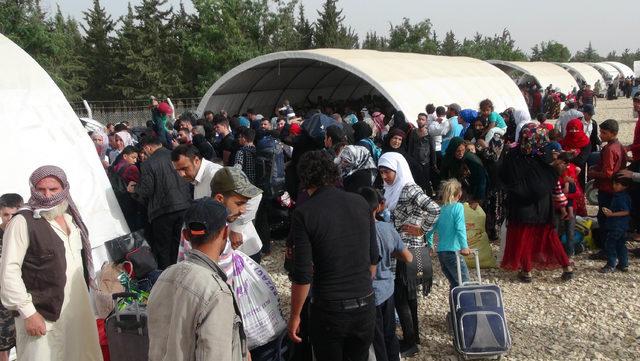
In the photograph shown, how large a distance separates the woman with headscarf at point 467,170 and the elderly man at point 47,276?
509cm

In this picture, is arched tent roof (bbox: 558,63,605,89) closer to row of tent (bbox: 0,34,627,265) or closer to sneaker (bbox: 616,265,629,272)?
row of tent (bbox: 0,34,627,265)

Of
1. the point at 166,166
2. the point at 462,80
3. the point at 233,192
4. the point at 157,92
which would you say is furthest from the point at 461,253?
the point at 157,92

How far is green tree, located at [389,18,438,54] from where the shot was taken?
55.7 m

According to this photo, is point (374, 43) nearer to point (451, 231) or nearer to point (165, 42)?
point (165, 42)

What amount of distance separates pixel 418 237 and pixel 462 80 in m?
16.0

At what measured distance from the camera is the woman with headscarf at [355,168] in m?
5.68

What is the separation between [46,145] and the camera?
20.0 ft

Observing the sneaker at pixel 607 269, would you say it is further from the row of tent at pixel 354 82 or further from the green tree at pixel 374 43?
the green tree at pixel 374 43

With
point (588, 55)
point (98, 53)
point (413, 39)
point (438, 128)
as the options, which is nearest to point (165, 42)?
point (98, 53)

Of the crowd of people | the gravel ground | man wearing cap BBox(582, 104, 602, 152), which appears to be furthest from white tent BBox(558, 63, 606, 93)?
the gravel ground

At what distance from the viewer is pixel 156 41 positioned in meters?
45.0

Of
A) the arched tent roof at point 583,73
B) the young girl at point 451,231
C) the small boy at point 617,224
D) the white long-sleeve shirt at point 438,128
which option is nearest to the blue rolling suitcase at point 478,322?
the young girl at point 451,231

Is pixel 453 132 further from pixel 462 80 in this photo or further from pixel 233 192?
pixel 462 80

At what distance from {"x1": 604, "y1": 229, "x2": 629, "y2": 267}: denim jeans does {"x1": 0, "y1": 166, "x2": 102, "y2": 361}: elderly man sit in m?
5.73
